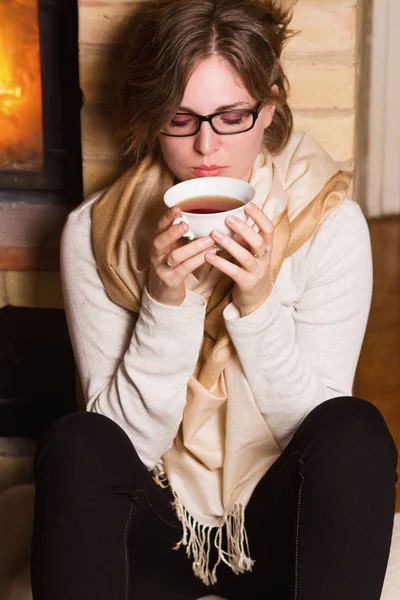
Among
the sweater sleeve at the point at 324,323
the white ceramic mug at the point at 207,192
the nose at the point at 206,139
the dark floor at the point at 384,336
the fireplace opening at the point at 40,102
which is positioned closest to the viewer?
the white ceramic mug at the point at 207,192

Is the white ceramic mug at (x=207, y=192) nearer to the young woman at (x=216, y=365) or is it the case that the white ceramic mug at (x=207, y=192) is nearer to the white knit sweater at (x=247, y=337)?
the young woman at (x=216, y=365)

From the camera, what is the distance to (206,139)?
1388 mm

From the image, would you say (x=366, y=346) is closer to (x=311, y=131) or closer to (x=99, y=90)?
(x=311, y=131)

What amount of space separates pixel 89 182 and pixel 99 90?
19cm

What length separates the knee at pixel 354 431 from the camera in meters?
1.30

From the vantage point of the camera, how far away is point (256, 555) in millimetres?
1483

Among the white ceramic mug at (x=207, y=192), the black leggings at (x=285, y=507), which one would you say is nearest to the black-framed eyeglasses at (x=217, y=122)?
the white ceramic mug at (x=207, y=192)

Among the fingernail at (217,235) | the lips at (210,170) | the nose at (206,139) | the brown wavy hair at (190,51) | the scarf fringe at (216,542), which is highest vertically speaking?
the brown wavy hair at (190,51)

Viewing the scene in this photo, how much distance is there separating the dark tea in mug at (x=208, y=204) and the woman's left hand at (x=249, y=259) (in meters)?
0.05

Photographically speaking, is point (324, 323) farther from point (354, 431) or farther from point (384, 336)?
point (384, 336)

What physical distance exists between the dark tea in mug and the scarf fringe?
0.52 metres

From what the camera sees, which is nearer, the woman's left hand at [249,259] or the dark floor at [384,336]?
the woman's left hand at [249,259]

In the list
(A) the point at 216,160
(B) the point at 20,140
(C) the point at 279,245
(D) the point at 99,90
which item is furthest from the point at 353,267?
(B) the point at 20,140

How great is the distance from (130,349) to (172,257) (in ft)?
0.79
